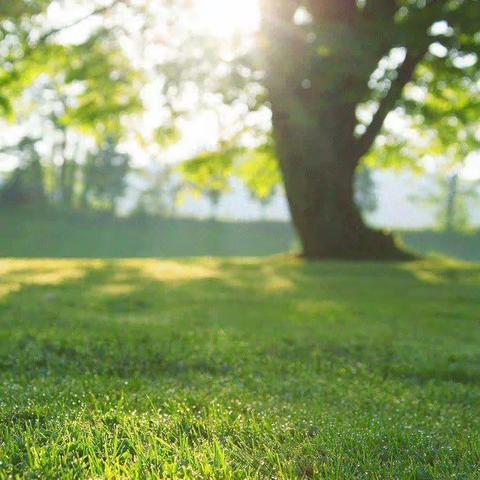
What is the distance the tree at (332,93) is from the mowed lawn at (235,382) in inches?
231

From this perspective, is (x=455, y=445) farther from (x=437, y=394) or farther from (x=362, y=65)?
(x=362, y=65)

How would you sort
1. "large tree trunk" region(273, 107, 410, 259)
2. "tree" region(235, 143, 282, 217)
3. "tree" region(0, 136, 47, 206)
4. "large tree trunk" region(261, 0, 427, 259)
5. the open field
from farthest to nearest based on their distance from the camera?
"tree" region(0, 136, 47, 206) → the open field → "tree" region(235, 143, 282, 217) → "large tree trunk" region(273, 107, 410, 259) → "large tree trunk" region(261, 0, 427, 259)

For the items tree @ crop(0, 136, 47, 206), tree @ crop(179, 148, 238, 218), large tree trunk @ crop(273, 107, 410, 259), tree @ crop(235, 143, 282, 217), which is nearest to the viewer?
large tree trunk @ crop(273, 107, 410, 259)

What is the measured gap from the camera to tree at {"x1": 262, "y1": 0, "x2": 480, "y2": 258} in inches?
565

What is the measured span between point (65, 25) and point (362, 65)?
8177 millimetres

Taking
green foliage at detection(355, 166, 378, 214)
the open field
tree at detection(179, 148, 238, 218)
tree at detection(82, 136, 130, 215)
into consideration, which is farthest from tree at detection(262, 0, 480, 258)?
green foliage at detection(355, 166, 378, 214)

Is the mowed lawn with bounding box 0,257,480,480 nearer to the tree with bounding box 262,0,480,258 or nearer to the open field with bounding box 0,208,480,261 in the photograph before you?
the tree with bounding box 262,0,480,258

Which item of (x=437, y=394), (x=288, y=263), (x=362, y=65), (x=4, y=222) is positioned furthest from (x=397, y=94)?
(x=4, y=222)

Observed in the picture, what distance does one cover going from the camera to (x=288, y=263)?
1769 cm

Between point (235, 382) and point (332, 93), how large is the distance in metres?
13.4

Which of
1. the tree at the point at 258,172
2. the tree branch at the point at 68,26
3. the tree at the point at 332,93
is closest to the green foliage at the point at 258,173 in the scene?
the tree at the point at 258,172

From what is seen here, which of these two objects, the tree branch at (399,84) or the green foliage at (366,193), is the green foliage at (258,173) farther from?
the green foliage at (366,193)

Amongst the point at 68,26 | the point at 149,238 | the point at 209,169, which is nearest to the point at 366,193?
the point at 149,238

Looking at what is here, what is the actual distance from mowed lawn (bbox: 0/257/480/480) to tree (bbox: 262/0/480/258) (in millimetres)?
5867
